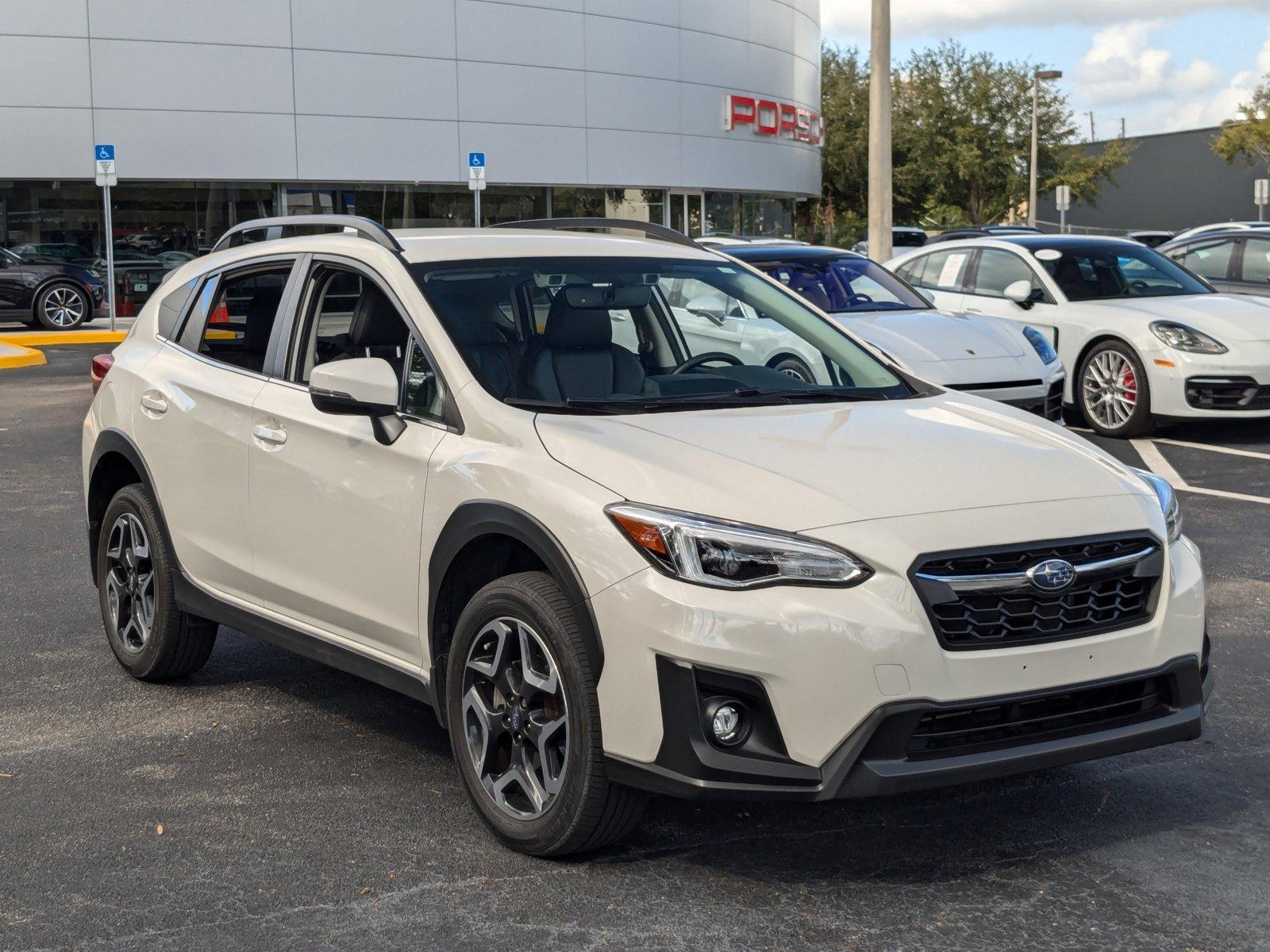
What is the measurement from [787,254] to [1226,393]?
11.5 ft

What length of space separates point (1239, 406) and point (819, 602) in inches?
365

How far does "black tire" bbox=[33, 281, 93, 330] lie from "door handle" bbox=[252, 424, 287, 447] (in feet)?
73.9

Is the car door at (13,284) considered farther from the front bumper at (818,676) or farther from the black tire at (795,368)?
the front bumper at (818,676)

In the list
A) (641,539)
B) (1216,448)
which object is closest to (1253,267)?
(1216,448)

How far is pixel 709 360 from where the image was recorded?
201 inches

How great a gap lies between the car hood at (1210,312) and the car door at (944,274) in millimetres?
1331

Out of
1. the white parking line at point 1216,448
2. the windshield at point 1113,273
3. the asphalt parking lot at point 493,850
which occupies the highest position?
the windshield at point 1113,273

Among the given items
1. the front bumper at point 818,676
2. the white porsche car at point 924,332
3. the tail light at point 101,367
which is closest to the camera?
the front bumper at point 818,676

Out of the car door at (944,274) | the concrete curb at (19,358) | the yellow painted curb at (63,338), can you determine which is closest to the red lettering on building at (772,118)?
the yellow painted curb at (63,338)

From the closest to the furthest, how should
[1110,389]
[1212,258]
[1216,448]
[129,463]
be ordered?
[129,463] < [1216,448] < [1110,389] < [1212,258]

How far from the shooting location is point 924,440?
4215 millimetres

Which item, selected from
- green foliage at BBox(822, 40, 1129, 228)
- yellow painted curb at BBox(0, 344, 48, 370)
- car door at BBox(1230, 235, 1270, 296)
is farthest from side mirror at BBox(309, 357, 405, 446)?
green foliage at BBox(822, 40, 1129, 228)

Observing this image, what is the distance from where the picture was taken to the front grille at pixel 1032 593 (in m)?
3.63

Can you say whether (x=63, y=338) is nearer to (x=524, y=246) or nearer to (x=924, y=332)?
(x=924, y=332)
